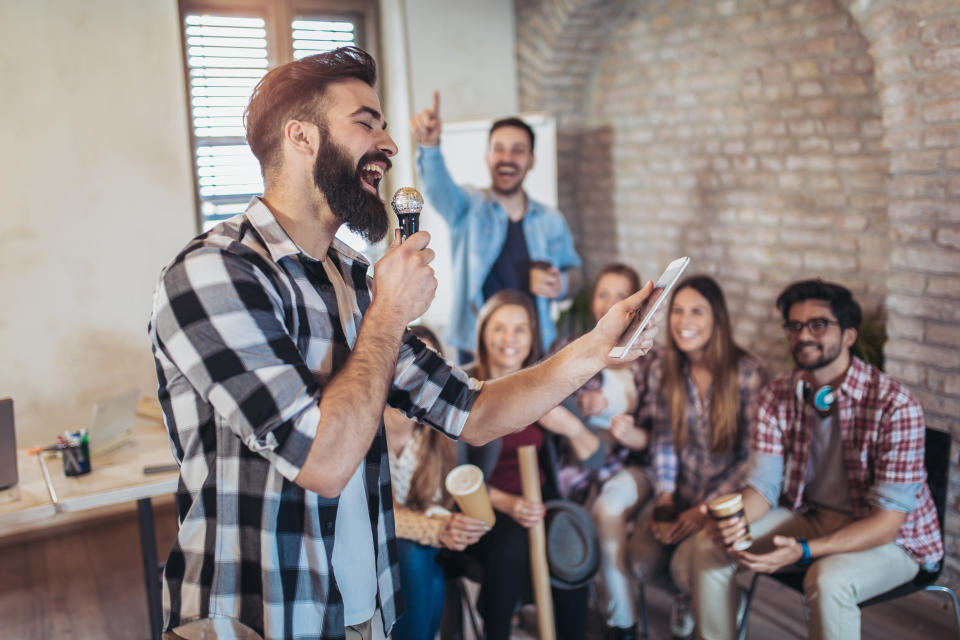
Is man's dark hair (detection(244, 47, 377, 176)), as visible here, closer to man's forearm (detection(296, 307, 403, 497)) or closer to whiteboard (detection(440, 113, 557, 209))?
man's forearm (detection(296, 307, 403, 497))

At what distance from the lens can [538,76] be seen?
532 cm

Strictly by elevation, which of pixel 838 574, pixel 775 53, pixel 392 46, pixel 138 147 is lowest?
pixel 838 574

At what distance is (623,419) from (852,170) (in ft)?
5.81

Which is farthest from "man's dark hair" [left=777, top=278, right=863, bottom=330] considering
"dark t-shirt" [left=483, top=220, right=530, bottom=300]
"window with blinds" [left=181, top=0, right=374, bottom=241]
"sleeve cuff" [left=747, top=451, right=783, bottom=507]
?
"window with blinds" [left=181, top=0, right=374, bottom=241]

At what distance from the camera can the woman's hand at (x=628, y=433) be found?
314cm

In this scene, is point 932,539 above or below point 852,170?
below

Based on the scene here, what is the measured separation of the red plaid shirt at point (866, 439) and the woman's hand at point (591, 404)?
2.00 feet

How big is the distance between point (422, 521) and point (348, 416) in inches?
60.3

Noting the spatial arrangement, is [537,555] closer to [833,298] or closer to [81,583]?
[833,298]

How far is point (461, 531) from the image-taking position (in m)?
2.54

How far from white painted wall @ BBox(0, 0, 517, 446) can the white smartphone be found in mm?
3615

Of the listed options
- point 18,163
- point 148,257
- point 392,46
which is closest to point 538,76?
point 392,46

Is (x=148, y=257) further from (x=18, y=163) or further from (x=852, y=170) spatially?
(x=852, y=170)

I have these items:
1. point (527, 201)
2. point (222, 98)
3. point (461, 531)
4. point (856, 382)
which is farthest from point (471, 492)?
point (222, 98)
